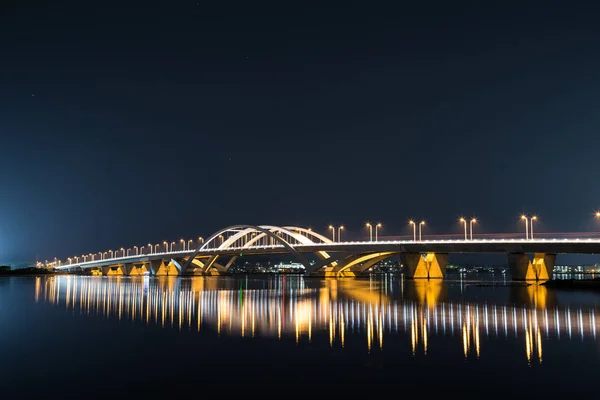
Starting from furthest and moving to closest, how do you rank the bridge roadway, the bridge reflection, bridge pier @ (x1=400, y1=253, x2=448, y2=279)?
bridge pier @ (x1=400, y1=253, x2=448, y2=279)
the bridge roadway
the bridge reflection

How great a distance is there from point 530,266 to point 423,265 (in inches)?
551

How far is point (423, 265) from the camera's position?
7012 centimetres

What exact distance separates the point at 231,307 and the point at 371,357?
48.2 ft

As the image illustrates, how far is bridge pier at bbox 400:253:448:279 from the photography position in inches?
2675

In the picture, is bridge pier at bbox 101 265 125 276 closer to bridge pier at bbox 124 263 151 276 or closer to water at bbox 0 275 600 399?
bridge pier at bbox 124 263 151 276

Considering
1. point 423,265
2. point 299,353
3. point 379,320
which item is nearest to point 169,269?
point 423,265

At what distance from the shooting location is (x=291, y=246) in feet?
285

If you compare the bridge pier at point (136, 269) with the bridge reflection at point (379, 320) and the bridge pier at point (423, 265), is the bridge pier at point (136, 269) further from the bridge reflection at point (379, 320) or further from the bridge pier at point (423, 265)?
the bridge reflection at point (379, 320)

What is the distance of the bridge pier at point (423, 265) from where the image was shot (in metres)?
67.9

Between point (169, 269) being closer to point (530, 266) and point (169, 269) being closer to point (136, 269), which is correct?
point (136, 269)

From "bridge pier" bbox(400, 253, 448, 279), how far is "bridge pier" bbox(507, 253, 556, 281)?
1203cm

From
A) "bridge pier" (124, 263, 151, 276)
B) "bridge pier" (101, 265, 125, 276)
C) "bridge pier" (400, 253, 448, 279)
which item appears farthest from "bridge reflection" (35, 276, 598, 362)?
"bridge pier" (101, 265, 125, 276)

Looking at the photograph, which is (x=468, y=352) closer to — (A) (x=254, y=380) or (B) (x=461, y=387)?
(B) (x=461, y=387)

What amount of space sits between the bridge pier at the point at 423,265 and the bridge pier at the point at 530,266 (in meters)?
12.0
